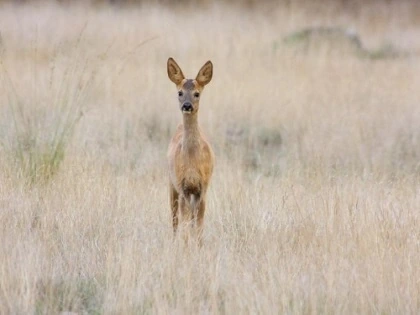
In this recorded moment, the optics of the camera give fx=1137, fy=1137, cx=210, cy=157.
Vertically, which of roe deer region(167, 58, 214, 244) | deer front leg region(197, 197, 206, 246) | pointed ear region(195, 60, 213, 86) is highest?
pointed ear region(195, 60, 213, 86)

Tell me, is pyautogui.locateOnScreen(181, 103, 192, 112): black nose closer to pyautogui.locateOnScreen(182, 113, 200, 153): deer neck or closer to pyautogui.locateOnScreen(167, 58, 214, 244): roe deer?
pyautogui.locateOnScreen(167, 58, 214, 244): roe deer

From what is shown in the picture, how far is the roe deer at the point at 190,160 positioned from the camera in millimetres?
8086

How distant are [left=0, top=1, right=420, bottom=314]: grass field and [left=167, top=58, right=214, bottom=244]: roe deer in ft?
0.72

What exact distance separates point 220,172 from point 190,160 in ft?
7.41

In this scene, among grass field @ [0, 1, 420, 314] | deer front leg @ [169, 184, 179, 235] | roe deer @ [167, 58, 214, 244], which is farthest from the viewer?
deer front leg @ [169, 184, 179, 235]

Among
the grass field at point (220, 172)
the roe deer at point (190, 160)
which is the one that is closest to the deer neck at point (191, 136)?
the roe deer at point (190, 160)

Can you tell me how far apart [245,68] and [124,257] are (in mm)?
8002

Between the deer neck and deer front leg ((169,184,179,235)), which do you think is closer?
the deer neck

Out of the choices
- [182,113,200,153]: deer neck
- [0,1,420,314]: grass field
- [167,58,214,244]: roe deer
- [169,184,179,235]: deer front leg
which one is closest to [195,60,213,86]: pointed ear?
[167,58,214,244]: roe deer

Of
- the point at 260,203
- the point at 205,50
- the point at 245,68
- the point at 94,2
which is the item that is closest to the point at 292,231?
the point at 260,203

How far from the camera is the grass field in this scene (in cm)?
661

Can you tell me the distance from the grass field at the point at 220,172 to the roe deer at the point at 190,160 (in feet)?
→ 0.72

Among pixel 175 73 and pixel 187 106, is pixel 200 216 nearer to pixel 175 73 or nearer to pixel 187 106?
pixel 187 106

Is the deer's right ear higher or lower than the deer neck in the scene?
higher
